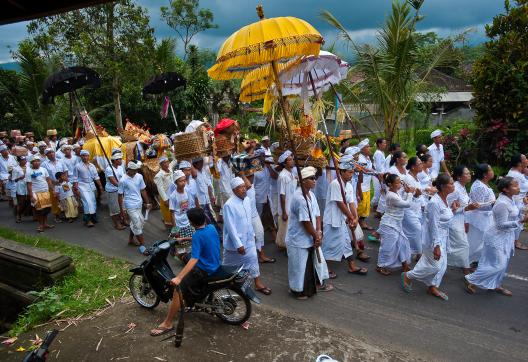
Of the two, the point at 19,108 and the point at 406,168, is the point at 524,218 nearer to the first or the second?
the point at 406,168

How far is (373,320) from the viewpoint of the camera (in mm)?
5031

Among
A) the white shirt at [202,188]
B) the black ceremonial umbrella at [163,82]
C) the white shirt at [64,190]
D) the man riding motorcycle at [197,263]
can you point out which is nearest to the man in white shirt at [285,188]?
the white shirt at [202,188]

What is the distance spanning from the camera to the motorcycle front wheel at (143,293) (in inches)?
211

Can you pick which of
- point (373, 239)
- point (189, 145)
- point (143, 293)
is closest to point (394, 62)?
point (373, 239)

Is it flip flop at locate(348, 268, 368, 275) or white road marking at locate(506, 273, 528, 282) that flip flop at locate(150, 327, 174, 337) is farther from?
white road marking at locate(506, 273, 528, 282)

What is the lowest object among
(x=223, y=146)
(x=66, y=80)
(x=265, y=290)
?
(x=265, y=290)

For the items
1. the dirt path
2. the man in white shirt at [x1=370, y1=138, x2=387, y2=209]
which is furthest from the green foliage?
the dirt path

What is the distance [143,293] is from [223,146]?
117 inches

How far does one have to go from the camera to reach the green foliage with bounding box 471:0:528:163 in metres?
9.90

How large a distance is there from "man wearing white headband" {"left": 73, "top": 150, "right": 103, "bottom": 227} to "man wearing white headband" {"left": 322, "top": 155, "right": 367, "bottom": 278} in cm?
579

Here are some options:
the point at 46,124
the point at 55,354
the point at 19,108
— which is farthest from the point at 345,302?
the point at 19,108

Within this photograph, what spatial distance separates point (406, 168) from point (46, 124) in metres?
17.7

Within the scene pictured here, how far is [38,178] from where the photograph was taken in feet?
30.8

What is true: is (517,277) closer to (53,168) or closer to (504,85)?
(504,85)
